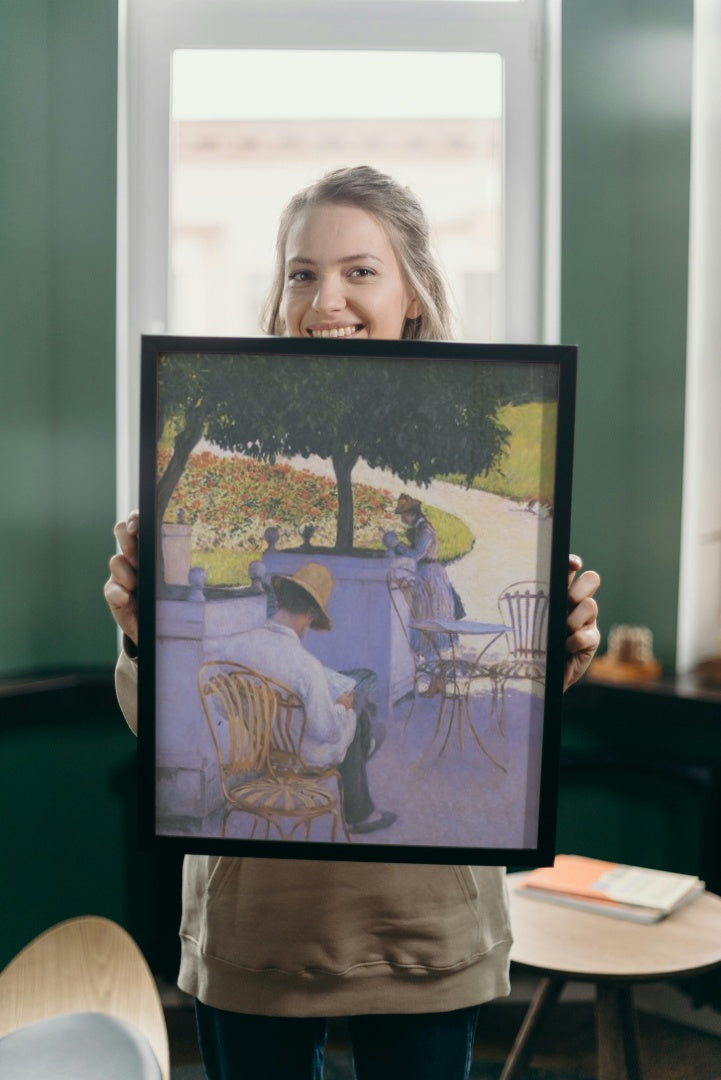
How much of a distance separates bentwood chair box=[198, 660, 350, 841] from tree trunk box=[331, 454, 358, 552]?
148 millimetres

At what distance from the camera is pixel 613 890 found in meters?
1.99

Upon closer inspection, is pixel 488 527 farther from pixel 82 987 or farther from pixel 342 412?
pixel 82 987

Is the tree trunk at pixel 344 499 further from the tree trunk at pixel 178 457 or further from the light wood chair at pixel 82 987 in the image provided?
the light wood chair at pixel 82 987

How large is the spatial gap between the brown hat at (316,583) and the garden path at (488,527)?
0.30 feet

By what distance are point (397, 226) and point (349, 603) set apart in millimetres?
472

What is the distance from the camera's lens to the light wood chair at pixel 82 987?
2.68 ft

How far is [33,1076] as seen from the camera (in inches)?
30.1

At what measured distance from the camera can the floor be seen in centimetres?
246

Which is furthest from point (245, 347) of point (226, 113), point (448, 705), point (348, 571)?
point (226, 113)

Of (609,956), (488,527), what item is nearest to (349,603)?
(488,527)

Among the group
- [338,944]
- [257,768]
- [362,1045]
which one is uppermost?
[257,768]

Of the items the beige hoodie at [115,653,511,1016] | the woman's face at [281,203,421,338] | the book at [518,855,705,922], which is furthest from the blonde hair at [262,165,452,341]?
the book at [518,855,705,922]

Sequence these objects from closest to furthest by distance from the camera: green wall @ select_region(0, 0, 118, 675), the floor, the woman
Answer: the woman → the floor → green wall @ select_region(0, 0, 118, 675)

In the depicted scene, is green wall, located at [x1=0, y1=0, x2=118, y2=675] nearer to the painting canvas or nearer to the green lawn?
the painting canvas
